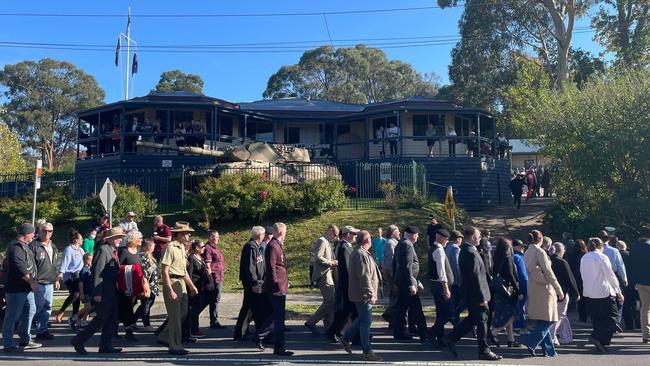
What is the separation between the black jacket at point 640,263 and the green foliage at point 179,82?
57810 millimetres

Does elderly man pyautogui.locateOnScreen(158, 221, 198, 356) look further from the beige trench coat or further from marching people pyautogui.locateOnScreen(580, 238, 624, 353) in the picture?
marching people pyautogui.locateOnScreen(580, 238, 624, 353)

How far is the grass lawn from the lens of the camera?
53.6 ft

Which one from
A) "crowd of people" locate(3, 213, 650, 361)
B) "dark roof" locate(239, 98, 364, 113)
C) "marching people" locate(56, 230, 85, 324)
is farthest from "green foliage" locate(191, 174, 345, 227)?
A: "dark roof" locate(239, 98, 364, 113)

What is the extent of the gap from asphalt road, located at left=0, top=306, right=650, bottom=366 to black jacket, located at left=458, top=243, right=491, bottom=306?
0.81 metres

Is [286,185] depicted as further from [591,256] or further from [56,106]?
[56,106]

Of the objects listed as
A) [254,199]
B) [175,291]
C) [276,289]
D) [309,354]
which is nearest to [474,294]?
[309,354]

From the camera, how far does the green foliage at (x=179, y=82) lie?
207 feet

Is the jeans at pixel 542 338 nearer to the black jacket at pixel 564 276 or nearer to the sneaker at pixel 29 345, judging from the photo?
the black jacket at pixel 564 276

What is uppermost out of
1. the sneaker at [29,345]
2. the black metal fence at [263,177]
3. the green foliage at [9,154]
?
the green foliage at [9,154]

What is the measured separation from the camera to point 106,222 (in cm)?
1452

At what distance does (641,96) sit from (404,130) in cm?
1132

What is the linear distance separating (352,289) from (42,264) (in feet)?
14.8

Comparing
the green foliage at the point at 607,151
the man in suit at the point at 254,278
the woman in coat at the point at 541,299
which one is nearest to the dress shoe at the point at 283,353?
the man in suit at the point at 254,278

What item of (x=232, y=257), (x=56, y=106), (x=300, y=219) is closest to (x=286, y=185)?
(x=300, y=219)
